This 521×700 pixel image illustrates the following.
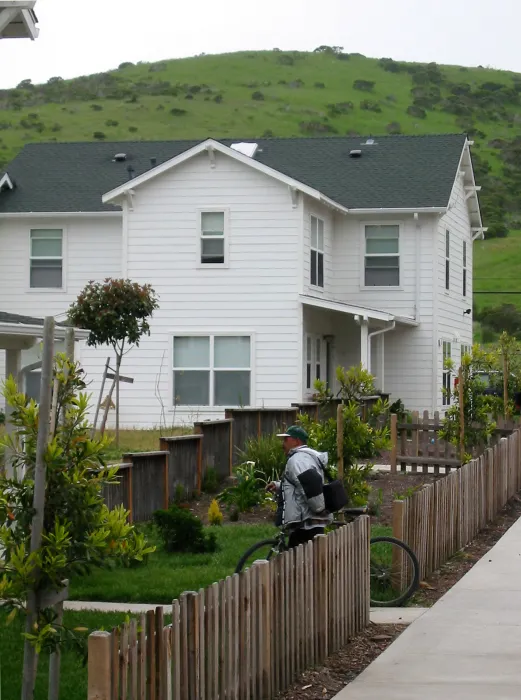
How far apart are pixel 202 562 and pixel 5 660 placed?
14.2ft

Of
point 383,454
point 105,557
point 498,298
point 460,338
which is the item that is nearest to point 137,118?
point 498,298

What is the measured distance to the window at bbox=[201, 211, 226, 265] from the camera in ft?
103

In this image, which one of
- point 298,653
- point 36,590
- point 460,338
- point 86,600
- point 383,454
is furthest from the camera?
point 460,338

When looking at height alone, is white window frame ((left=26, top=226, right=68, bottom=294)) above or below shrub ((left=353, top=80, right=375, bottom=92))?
below

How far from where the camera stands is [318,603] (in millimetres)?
9797

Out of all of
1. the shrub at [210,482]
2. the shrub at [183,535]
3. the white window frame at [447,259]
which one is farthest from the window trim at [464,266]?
the shrub at [183,535]

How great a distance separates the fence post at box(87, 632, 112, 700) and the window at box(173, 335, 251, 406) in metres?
24.5

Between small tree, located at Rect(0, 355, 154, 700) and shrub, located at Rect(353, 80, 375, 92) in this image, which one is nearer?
small tree, located at Rect(0, 355, 154, 700)

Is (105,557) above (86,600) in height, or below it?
above

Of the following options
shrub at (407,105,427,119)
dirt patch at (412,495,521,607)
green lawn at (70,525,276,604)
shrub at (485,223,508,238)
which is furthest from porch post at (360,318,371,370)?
shrub at (407,105,427,119)

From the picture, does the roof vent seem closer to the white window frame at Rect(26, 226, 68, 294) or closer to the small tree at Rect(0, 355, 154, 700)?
the white window frame at Rect(26, 226, 68, 294)

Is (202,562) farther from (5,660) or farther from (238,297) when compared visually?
(238,297)

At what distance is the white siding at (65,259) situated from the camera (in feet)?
110

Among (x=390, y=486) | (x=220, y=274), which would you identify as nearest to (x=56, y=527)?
(x=390, y=486)
